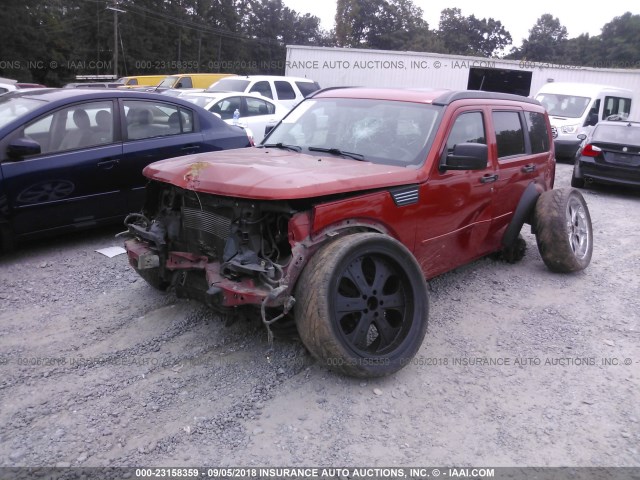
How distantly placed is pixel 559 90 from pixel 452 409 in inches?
599

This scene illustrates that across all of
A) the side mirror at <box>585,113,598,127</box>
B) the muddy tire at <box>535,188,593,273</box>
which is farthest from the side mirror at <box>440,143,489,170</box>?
the side mirror at <box>585,113,598,127</box>

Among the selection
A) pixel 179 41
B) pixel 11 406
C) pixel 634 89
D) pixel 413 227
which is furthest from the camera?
pixel 179 41

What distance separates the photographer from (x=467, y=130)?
184 inches

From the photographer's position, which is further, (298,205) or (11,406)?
(298,205)

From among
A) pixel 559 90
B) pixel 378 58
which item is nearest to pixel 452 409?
pixel 559 90

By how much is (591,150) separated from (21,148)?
9.88m

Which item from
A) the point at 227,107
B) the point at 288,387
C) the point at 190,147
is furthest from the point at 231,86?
the point at 288,387

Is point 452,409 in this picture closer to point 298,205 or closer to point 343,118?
point 298,205

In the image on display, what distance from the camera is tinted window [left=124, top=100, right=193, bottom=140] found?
238 inches

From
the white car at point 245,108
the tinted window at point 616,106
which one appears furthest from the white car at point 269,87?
the tinted window at point 616,106

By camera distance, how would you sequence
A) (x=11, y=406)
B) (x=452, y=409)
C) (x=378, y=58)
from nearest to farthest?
(x=11, y=406) < (x=452, y=409) < (x=378, y=58)

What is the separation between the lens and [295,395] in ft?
11.0

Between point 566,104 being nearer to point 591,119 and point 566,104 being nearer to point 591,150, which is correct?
point 591,119

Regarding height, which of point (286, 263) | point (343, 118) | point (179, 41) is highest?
point (179, 41)
